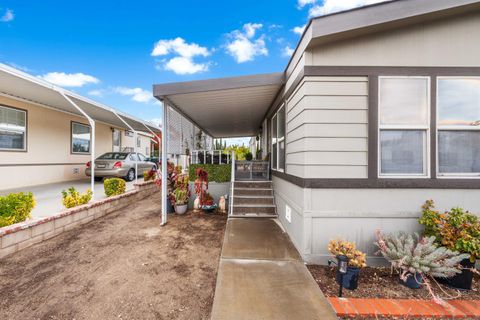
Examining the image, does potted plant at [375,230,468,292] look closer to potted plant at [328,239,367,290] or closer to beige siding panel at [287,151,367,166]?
potted plant at [328,239,367,290]

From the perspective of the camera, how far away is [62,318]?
6.19ft

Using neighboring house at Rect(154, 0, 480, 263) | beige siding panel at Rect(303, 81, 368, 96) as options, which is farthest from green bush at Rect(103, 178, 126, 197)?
beige siding panel at Rect(303, 81, 368, 96)

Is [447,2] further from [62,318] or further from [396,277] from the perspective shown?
[62,318]

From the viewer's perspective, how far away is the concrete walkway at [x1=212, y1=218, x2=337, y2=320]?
5.88ft

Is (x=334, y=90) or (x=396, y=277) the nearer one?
(x=396, y=277)

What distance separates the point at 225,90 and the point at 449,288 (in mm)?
4204

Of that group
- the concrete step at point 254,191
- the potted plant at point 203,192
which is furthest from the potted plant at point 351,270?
the potted plant at point 203,192

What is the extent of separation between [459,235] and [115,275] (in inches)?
162

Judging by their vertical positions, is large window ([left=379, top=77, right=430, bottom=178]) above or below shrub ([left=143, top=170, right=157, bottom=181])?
above

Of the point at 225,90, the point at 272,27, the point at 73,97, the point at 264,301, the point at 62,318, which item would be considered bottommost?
the point at 62,318

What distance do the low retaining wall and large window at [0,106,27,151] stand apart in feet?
12.7

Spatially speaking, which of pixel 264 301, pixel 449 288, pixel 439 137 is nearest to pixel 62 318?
pixel 264 301

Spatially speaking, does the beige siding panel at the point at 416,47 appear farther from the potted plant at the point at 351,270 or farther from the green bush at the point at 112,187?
the green bush at the point at 112,187

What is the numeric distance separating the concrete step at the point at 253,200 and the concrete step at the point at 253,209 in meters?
0.13
